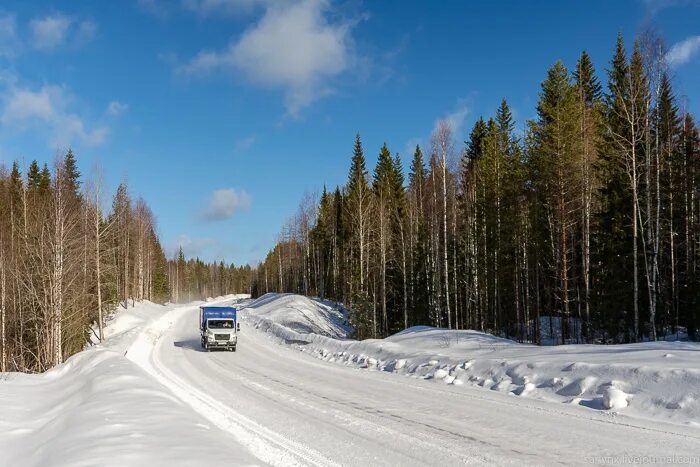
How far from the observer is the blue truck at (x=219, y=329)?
84.0 ft

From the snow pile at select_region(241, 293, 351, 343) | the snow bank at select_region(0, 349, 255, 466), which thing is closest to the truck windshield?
the snow pile at select_region(241, 293, 351, 343)

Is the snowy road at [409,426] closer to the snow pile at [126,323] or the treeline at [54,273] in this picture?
the treeline at [54,273]

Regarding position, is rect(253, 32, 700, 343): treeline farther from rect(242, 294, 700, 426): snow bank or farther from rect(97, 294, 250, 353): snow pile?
rect(97, 294, 250, 353): snow pile

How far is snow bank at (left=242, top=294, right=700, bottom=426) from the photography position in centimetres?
912

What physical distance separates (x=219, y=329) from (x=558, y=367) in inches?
762

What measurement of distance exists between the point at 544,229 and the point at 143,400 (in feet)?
85.4

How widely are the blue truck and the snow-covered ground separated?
664 cm

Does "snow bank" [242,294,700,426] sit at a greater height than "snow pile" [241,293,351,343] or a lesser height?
greater

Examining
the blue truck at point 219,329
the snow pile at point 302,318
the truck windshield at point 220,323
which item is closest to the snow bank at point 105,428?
the blue truck at point 219,329

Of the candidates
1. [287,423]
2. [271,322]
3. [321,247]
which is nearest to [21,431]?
[287,423]

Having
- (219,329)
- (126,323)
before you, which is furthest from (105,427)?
(126,323)

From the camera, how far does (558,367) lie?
11938 millimetres

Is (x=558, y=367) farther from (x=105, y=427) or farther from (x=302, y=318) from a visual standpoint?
(x=302, y=318)

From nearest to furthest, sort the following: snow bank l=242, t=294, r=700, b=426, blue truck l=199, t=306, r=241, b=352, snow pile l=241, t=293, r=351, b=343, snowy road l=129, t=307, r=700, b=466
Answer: snowy road l=129, t=307, r=700, b=466, snow bank l=242, t=294, r=700, b=426, blue truck l=199, t=306, r=241, b=352, snow pile l=241, t=293, r=351, b=343
